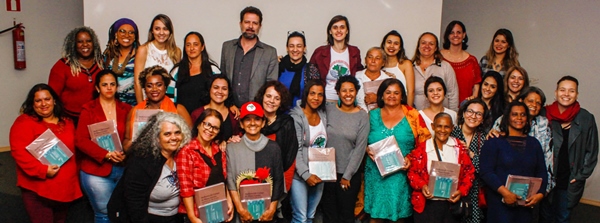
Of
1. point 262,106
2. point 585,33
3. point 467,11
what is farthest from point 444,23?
point 262,106

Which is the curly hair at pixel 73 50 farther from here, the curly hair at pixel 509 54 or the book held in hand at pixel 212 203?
the curly hair at pixel 509 54

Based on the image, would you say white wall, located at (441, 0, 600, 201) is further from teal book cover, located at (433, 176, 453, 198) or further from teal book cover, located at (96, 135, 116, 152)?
teal book cover, located at (96, 135, 116, 152)

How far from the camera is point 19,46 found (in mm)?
7281

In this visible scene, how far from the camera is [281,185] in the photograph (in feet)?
12.2

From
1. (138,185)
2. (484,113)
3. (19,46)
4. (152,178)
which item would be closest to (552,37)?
(484,113)

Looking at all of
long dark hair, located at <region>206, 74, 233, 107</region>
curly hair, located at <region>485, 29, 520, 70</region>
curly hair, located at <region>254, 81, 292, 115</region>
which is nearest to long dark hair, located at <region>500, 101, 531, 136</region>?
curly hair, located at <region>485, 29, 520, 70</region>

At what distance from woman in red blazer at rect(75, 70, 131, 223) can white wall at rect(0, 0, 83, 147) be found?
4283mm

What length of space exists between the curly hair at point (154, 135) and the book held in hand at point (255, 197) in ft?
1.87

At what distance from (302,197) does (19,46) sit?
5.61 metres

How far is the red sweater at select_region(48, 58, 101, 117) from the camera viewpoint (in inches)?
167

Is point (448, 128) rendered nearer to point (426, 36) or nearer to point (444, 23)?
point (426, 36)

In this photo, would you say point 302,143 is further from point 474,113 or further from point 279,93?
point 474,113

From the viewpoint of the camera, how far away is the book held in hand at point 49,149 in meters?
3.71

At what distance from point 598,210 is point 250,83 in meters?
4.44
